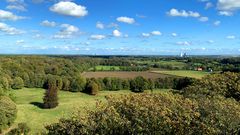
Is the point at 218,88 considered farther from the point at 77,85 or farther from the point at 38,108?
the point at 77,85

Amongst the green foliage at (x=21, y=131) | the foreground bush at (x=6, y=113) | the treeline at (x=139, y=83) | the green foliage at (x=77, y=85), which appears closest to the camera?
the green foliage at (x=21, y=131)

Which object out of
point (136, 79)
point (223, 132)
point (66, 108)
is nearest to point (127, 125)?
point (223, 132)

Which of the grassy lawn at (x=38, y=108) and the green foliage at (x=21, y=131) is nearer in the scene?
the green foliage at (x=21, y=131)

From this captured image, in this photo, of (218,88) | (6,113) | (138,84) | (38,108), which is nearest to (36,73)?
(138,84)

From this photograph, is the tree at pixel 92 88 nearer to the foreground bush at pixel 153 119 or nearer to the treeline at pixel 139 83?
the treeline at pixel 139 83

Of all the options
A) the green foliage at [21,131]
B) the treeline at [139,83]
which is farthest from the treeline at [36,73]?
the green foliage at [21,131]

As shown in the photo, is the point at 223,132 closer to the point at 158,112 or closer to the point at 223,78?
the point at 158,112
